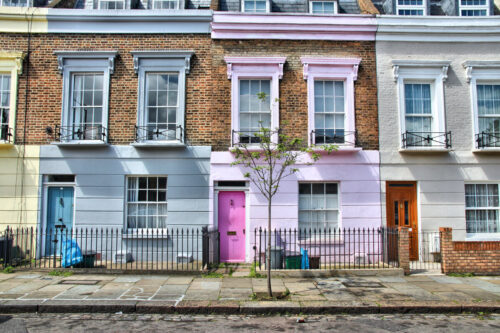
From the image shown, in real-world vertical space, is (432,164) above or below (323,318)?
above

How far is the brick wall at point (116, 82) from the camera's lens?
12094mm

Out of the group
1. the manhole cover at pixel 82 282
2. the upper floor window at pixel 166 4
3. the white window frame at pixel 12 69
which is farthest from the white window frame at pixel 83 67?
the manhole cover at pixel 82 282

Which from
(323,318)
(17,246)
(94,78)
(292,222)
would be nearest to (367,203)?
(292,222)

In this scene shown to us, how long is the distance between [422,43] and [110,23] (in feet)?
34.0

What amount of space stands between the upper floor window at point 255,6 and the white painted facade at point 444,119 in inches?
157

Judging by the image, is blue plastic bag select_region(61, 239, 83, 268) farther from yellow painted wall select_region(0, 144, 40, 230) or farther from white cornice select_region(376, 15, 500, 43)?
white cornice select_region(376, 15, 500, 43)

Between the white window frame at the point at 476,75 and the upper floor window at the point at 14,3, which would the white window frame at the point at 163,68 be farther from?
the white window frame at the point at 476,75

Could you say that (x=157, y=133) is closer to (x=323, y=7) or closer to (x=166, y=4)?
(x=166, y=4)

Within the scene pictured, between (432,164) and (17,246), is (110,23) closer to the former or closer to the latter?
(17,246)

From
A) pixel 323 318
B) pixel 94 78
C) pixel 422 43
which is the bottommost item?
pixel 323 318

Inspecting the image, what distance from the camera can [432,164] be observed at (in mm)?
12031

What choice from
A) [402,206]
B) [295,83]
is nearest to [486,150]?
[402,206]

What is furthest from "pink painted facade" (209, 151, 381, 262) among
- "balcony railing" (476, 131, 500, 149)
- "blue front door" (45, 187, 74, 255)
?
"blue front door" (45, 187, 74, 255)

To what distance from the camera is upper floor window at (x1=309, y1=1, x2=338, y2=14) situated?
1321 cm
